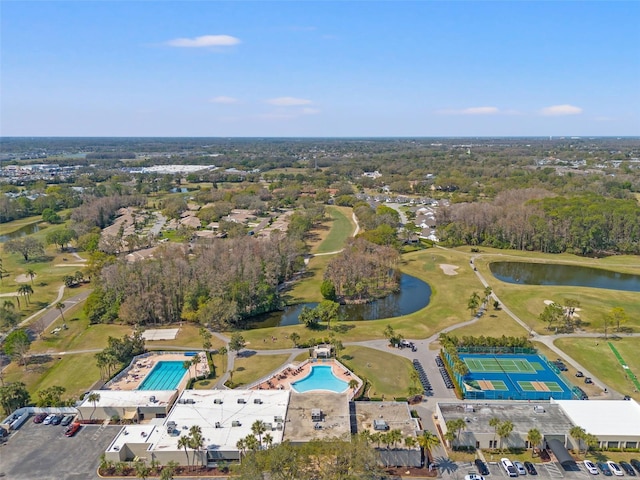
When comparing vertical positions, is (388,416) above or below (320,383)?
above

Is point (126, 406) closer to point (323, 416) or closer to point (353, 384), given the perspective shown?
point (323, 416)

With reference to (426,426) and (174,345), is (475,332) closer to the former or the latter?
(426,426)

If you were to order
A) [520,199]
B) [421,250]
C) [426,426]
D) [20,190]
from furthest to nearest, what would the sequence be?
1. [20,190]
2. [520,199]
3. [421,250]
4. [426,426]

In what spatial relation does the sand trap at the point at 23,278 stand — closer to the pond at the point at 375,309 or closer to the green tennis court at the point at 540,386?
the pond at the point at 375,309

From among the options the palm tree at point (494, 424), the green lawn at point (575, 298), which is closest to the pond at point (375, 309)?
the green lawn at point (575, 298)

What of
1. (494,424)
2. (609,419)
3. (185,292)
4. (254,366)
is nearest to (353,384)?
(254,366)

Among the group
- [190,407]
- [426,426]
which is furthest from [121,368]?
[426,426]
